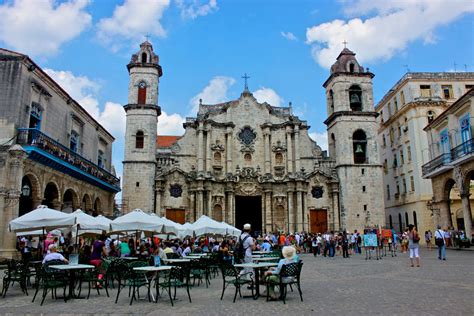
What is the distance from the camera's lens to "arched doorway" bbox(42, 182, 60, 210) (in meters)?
21.3

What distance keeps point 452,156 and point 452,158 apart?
5.0 inches

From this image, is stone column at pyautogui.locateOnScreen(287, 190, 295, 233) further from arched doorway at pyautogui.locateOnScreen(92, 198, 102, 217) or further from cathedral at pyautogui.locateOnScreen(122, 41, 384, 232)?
arched doorway at pyautogui.locateOnScreen(92, 198, 102, 217)

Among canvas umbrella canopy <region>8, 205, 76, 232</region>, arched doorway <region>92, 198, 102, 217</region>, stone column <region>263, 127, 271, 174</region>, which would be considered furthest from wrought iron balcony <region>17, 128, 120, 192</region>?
stone column <region>263, 127, 271, 174</region>

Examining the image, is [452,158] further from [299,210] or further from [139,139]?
[139,139]

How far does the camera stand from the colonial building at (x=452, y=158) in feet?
77.9

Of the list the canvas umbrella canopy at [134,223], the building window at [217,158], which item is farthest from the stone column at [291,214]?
the canvas umbrella canopy at [134,223]

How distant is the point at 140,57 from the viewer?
118ft

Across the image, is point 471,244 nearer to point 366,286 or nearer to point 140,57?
point 366,286

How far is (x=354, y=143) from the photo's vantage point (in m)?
36.5

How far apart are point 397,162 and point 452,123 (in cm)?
1518

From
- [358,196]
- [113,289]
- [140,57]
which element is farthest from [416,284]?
[140,57]

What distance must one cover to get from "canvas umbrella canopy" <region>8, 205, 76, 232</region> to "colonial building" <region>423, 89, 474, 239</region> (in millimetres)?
21268

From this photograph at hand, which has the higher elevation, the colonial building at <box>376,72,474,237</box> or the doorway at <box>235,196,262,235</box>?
the colonial building at <box>376,72,474,237</box>

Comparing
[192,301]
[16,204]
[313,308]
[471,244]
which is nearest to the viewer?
[313,308]
